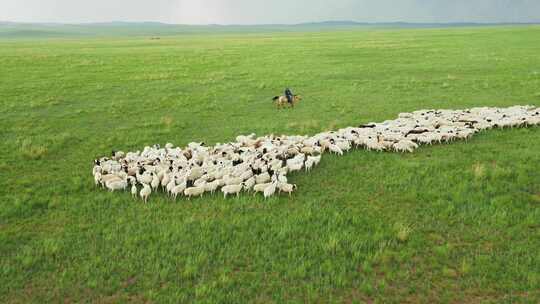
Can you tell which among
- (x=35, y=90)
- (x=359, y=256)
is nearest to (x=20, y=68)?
(x=35, y=90)

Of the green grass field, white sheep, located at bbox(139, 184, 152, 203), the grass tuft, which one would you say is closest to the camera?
the green grass field

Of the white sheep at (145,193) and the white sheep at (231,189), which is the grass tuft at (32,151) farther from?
the white sheep at (231,189)

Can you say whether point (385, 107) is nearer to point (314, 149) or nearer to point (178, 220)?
point (314, 149)

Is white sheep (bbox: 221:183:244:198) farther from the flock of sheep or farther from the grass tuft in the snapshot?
the grass tuft

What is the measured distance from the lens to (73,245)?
28.0ft

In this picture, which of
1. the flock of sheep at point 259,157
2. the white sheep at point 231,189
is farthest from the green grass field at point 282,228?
the flock of sheep at point 259,157

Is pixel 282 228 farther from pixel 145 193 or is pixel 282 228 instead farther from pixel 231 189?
Answer: pixel 145 193

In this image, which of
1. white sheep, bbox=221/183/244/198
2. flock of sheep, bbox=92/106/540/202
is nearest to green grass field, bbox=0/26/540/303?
white sheep, bbox=221/183/244/198

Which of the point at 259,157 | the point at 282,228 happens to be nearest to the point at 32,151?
the point at 259,157

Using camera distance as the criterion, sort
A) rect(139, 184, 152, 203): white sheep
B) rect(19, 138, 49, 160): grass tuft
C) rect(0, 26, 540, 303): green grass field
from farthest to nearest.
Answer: rect(19, 138, 49, 160): grass tuft < rect(139, 184, 152, 203): white sheep < rect(0, 26, 540, 303): green grass field

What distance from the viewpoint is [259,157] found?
1242cm

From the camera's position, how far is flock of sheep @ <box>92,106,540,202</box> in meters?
11.0

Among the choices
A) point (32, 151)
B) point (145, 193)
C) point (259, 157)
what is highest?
point (259, 157)

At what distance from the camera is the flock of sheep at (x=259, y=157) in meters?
11.0
